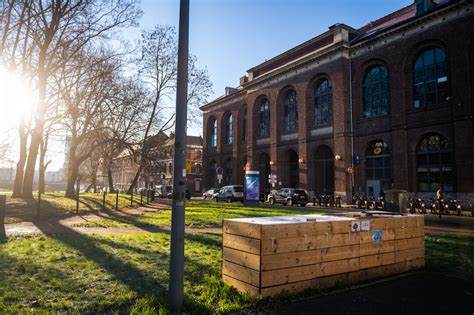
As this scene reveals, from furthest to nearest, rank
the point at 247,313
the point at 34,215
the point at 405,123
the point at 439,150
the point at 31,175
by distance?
1. the point at 405,123
2. the point at 439,150
3. the point at 31,175
4. the point at 34,215
5. the point at 247,313

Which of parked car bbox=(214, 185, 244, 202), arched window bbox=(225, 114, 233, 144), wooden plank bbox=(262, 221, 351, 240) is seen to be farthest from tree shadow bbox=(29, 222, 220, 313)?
arched window bbox=(225, 114, 233, 144)

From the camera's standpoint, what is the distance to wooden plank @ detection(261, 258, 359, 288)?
4.79 metres

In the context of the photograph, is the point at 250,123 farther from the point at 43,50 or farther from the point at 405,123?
the point at 43,50

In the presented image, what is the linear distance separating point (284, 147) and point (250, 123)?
733 centimetres

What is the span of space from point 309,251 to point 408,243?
2.51 metres

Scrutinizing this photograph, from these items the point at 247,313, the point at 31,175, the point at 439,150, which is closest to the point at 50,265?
the point at 247,313

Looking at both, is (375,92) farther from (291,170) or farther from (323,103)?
(291,170)

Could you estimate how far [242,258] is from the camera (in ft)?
16.7

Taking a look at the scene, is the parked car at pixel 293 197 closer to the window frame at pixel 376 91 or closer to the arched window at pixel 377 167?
the arched window at pixel 377 167

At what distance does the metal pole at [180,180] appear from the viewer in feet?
14.8

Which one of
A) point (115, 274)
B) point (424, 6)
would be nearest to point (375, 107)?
point (424, 6)

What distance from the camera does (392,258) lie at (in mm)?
6195

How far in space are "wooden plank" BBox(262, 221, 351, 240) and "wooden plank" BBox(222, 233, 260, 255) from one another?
0.20 m

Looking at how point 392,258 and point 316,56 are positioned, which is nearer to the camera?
point 392,258
